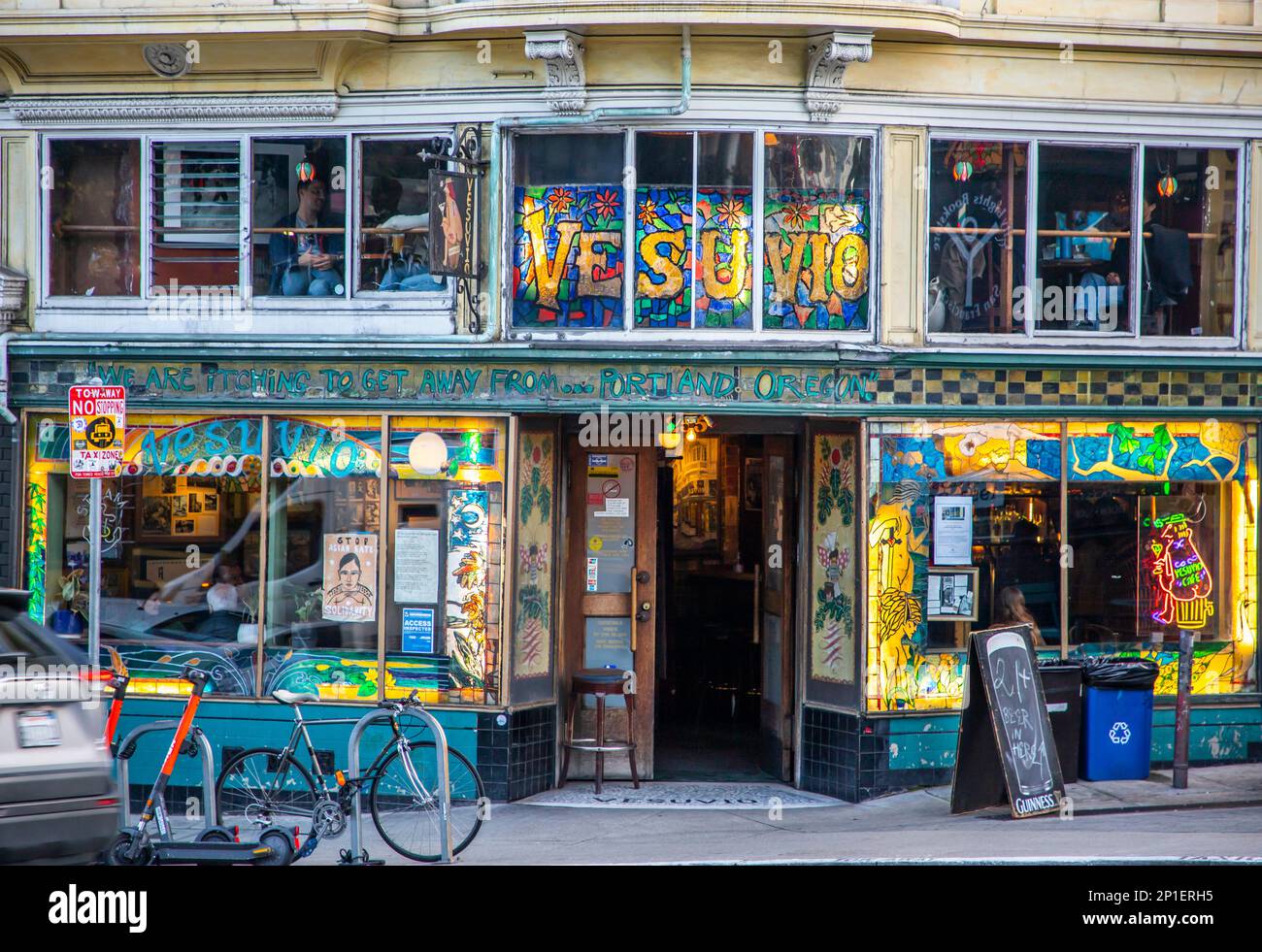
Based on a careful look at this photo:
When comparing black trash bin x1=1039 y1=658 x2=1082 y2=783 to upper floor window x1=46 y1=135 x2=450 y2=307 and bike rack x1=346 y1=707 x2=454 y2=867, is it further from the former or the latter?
upper floor window x1=46 y1=135 x2=450 y2=307

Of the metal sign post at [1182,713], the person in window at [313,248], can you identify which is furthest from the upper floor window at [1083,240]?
the person in window at [313,248]

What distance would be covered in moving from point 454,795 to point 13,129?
7044 mm

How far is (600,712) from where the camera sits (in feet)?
39.7

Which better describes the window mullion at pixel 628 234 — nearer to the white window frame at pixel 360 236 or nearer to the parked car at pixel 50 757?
the white window frame at pixel 360 236

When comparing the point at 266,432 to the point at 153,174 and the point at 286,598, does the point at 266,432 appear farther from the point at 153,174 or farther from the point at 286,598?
Result: the point at 153,174

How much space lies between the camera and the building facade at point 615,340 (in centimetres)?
1170

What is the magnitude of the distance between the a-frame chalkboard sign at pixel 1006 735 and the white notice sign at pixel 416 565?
4.49 metres

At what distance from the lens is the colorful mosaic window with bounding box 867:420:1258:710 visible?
38.7ft

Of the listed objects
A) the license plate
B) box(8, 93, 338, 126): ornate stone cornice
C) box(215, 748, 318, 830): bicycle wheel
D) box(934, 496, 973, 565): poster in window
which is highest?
box(8, 93, 338, 126): ornate stone cornice

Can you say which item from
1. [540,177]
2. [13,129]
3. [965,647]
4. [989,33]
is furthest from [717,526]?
[13,129]

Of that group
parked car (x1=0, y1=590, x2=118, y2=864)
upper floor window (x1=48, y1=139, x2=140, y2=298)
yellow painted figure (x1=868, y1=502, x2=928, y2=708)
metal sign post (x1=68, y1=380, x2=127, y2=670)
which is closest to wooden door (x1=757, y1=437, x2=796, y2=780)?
yellow painted figure (x1=868, y1=502, x2=928, y2=708)

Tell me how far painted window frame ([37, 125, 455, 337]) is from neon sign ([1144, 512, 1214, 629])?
21.3 ft

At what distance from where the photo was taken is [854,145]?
1180 cm

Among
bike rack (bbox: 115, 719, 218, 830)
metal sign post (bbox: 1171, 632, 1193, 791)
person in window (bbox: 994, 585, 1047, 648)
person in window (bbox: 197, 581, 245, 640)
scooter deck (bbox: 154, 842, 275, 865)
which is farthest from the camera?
person in window (bbox: 197, 581, 245, 640)
